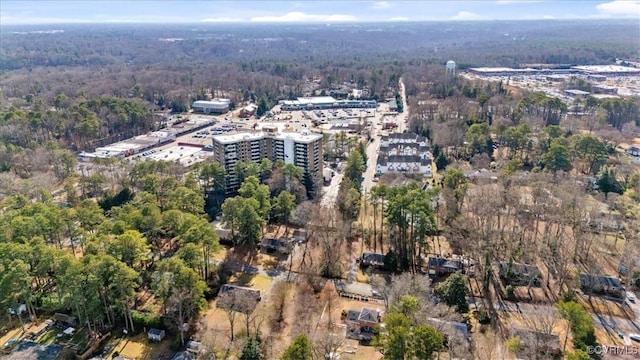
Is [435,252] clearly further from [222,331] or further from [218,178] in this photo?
[218,178]

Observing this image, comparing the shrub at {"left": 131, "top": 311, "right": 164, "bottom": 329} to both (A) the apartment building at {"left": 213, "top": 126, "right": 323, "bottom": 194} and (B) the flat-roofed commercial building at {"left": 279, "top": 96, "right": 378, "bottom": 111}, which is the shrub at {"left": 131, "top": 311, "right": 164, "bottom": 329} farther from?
(B) the flat-roofed commercial building at {"left": 279, "top": 96, "right": 378, "bottom": 111}

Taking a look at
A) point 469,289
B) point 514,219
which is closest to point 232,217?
point 469,289

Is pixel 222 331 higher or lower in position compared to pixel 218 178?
lower

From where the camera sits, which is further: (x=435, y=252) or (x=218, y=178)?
(x=218, y=178)

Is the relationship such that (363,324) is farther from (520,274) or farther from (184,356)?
(520,274)

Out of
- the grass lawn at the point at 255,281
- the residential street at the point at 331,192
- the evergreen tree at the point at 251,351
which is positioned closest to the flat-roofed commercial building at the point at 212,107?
the residential street at the point at 331,192

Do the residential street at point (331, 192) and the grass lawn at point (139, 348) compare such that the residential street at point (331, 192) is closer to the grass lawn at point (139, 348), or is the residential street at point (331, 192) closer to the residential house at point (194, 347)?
the residential house at point (194, 347)
